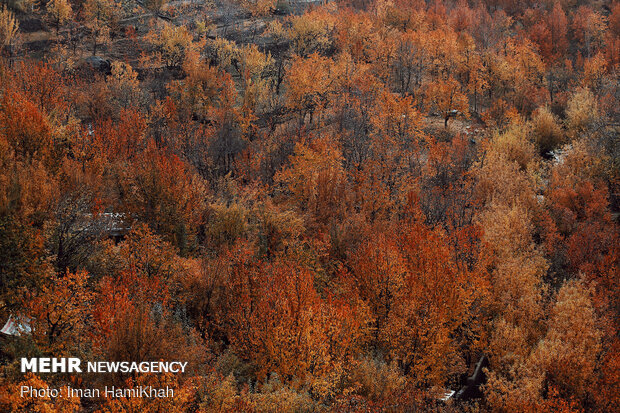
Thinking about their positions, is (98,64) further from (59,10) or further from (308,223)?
(308,223)

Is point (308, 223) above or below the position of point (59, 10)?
below

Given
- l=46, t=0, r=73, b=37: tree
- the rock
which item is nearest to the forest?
l=46, t=0, r=73, b=37: tree

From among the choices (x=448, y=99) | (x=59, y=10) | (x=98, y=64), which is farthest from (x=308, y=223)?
(x=59, y=10)

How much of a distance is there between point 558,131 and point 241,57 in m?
56.4

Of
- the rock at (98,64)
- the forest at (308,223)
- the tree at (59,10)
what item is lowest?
the forest at (308,223)

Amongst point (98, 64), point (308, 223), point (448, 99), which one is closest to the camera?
point (308, 223)

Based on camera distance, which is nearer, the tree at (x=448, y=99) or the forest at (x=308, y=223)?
the forest at (x=308, y=223)

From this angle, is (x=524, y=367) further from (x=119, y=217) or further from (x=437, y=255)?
(x=119, y=217)

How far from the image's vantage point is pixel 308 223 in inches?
2040

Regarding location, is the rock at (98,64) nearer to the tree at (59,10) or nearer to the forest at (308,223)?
the forest at (308,223)

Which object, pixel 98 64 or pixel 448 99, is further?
pixel 98 64

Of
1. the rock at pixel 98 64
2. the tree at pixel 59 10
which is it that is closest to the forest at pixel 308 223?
the tree at pixel 59 10

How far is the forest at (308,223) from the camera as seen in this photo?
103ft

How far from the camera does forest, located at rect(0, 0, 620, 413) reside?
31.4 m
